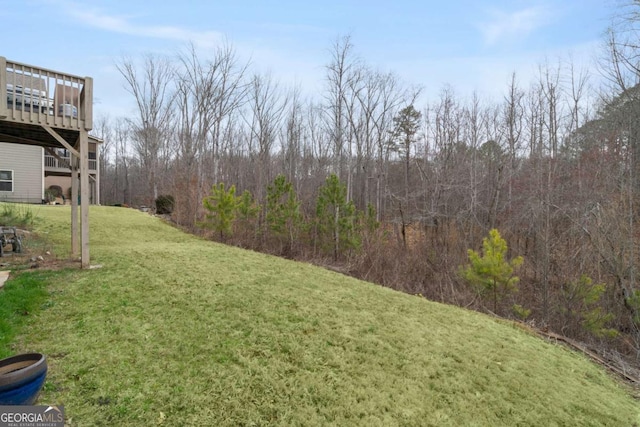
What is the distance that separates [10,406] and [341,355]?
2.19 m

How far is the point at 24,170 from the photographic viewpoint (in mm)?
15180

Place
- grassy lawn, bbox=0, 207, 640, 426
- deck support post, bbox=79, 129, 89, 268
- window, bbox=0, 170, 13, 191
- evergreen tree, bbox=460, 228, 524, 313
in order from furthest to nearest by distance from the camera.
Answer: window, bbox=0, 170, 13, 191 → evergreen tree, bbox=460, 228, 524, 313 → deck support post, bbox=79, 129, 89, 268 → grassy lawn, bbox=0, 207, 640, 426

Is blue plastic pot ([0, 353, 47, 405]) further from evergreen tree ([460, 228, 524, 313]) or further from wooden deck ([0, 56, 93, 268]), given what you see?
evergreen tree ([460, 228, 524, 313])

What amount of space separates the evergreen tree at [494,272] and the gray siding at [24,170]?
18.3m

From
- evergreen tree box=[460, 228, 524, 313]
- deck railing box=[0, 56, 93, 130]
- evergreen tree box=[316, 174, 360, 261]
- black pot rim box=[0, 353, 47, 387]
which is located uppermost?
deck railing box=[0, 56, 93, 130]

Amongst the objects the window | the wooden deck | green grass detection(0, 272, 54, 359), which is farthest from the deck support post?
the window

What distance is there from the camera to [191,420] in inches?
79.8

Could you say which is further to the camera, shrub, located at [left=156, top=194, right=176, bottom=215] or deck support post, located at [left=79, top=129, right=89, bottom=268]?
shrub, located at [left=156, top=194, right=176, bottom=215]

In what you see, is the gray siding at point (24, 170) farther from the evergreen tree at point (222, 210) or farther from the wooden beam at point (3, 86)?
the wooden beam at point (3, 86)

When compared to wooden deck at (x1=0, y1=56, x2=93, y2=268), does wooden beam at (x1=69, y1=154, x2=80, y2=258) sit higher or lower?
lower

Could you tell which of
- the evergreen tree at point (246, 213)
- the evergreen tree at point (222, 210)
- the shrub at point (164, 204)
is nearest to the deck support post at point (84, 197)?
the evergreen tree at point (222, 210)

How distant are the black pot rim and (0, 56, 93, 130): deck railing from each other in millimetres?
3911

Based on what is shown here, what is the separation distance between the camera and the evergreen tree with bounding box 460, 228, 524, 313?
22.5 ft

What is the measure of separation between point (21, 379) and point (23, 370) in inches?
1.8
